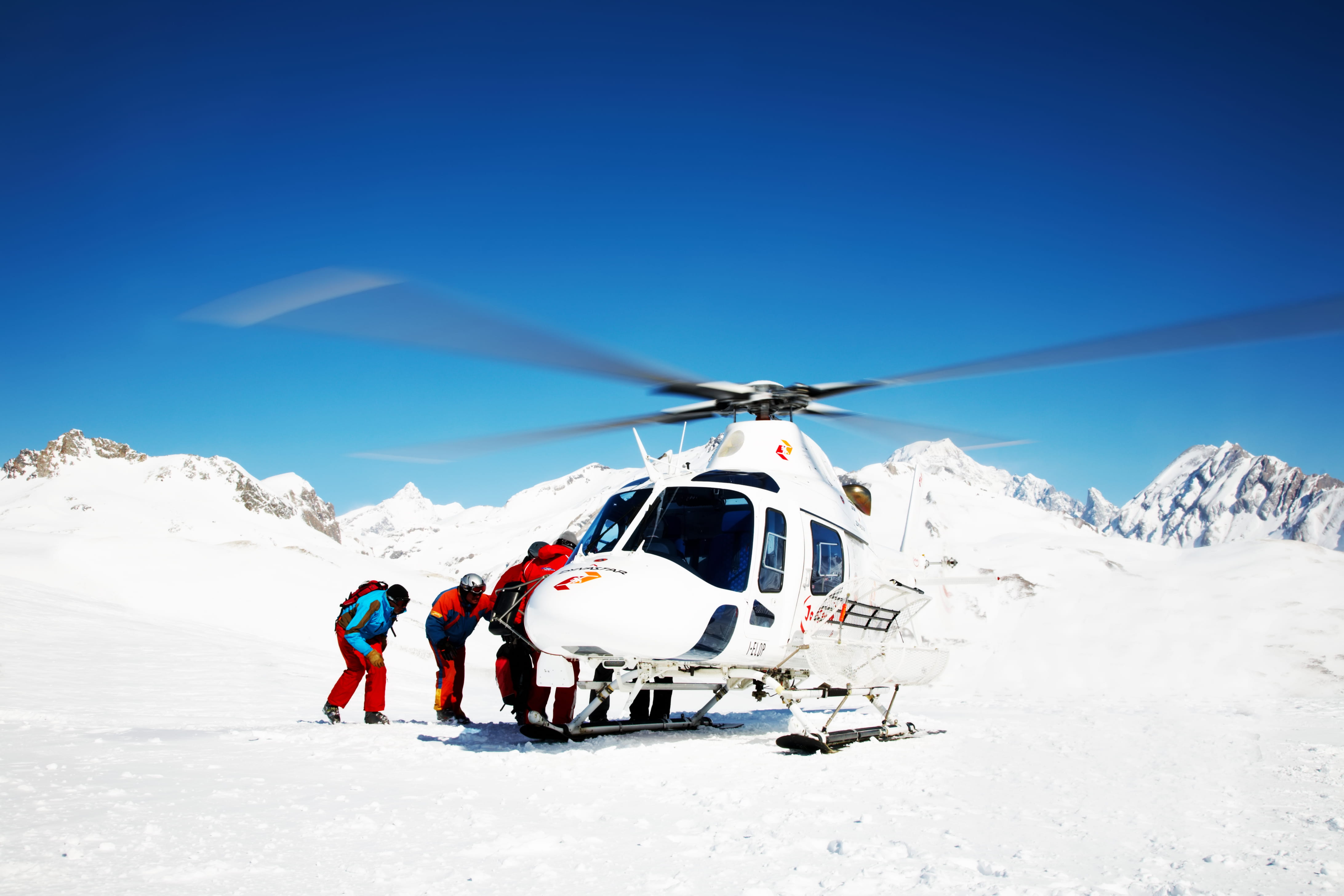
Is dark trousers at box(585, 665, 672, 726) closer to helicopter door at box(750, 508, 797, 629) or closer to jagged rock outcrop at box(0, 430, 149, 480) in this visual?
helicopter door at box(750, 508, 797, 629)

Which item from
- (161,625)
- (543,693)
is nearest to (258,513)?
(161,625)

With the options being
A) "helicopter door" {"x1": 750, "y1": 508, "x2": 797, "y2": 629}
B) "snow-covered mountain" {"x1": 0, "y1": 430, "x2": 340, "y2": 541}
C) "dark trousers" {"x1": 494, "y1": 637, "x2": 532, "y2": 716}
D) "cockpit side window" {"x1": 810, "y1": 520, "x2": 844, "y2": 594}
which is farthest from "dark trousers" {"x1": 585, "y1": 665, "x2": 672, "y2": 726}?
"snow-covered mountain" {"x1": 0, "y1": 430, "x2": 340, "y2": 541}

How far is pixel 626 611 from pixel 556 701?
2.26 meters

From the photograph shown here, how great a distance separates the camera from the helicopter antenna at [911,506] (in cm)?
1145

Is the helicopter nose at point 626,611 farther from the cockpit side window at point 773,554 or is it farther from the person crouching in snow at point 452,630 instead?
the person crouching in snow at point 452,630

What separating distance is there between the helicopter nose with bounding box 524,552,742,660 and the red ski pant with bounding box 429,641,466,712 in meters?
2.49

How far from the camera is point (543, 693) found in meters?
8.02

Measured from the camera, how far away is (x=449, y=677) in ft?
29.1

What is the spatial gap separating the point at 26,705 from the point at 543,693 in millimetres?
4898

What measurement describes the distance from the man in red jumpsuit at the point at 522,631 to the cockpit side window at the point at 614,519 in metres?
0.42

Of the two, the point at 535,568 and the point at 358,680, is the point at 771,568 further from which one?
the point at 358,680

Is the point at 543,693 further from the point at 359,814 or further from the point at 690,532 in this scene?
the point at 359,814

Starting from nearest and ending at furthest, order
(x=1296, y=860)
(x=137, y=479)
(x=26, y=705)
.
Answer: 1. (x=1296, y=860)
2. (x=26, y=705)
3. (x=137, y=479)

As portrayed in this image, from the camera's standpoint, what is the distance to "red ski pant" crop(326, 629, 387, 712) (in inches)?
326
